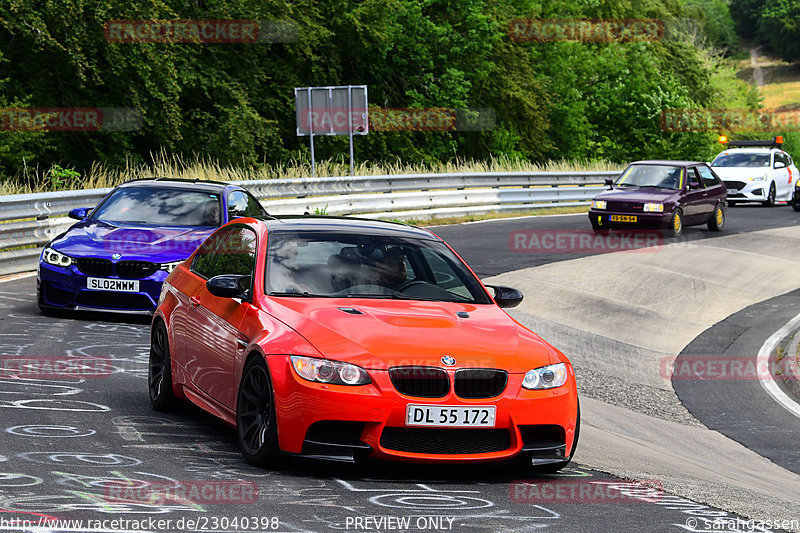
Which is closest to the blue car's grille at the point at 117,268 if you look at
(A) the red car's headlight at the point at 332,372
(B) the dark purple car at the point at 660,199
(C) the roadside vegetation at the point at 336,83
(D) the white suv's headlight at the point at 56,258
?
(D) the white suv's headlight at the point at 56,258

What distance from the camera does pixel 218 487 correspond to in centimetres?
589

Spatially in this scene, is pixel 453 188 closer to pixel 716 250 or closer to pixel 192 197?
pixel 716 250

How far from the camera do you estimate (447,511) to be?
5652 millimetres

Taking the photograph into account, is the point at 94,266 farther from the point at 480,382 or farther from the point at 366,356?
the point at 480,382

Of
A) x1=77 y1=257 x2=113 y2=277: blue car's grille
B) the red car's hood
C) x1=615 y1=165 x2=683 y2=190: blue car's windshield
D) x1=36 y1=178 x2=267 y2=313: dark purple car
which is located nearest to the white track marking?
A: the red car's hood

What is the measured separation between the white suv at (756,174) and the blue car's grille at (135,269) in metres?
26.6

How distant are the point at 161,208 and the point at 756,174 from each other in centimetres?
2599

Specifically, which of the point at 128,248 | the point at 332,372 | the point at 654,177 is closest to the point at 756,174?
the point at 654,177

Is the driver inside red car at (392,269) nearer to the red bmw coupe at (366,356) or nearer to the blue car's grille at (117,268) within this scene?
the red bmw coupe at (366,356)

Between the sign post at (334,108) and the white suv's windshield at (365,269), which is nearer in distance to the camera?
the white suv's windshield at (365,269)

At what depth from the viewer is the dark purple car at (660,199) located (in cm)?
2427

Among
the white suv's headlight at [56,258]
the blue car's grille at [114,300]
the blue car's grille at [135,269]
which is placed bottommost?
the blue car's grille at [114,300]

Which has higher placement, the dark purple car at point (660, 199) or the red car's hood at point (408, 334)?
the red car's hood at point (408, 334)

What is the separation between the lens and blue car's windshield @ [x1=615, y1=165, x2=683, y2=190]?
25.3 meters
